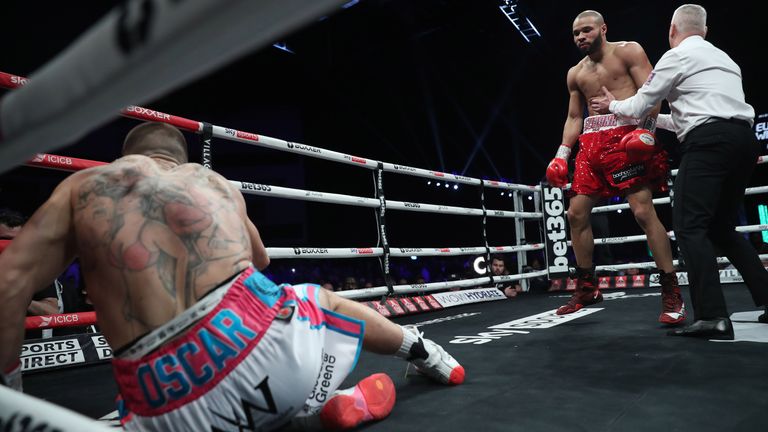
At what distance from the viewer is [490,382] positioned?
149 cm

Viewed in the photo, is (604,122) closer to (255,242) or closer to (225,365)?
(255,242)

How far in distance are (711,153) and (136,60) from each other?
A: 216cm

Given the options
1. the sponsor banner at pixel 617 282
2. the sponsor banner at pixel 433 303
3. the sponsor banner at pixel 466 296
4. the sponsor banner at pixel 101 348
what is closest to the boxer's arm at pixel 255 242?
the sponsor banner at pixel 101 348

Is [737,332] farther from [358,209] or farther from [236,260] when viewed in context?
[358,209]

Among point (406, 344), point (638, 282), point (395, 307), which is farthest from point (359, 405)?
point (638, 282)

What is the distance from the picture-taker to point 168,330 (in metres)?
0.93

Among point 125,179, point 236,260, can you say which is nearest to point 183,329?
Result: point 236,260

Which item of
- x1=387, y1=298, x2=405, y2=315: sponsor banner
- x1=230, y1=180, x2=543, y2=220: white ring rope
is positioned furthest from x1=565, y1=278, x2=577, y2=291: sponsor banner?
x1=387, y1=298, x2=405, y2=315: sponsor banner

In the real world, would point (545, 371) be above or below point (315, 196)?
below

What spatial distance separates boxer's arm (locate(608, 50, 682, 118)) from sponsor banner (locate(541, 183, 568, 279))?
2664 millimetres

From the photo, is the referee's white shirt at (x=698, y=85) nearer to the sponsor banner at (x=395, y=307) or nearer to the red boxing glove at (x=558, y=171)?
the red boxing glove at (x=558, y=171)

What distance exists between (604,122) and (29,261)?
2.62m

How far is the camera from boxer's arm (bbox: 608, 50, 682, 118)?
→ 2049mm

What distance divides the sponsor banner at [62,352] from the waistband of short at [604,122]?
2.57 meters
